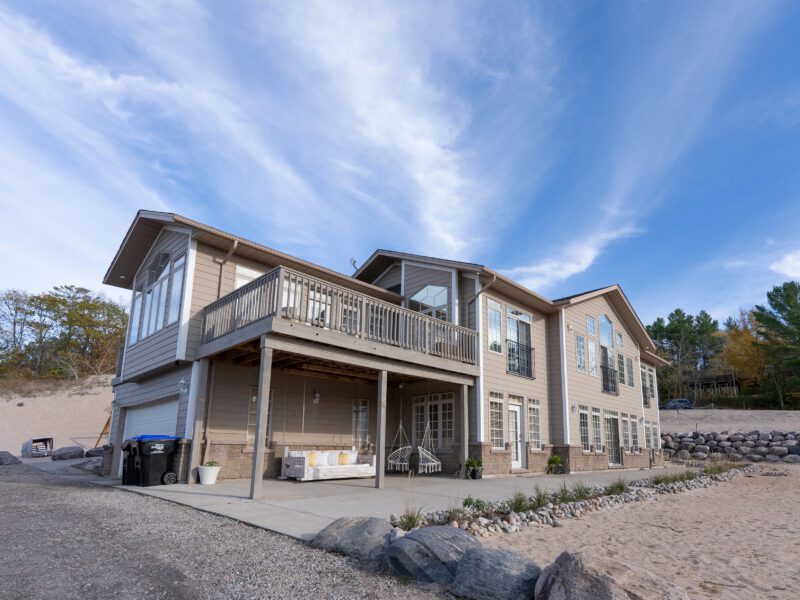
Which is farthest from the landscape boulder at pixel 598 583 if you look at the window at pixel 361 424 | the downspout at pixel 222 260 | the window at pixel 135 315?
the window at pixel 135 315

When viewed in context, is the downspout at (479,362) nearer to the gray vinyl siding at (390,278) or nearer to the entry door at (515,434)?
the entry door at (515,434)

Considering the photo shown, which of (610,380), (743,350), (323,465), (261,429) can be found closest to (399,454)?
(323,465)

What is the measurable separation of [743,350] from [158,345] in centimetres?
4622

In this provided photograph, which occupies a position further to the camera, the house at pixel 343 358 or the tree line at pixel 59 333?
the tree line at pixel 59 333

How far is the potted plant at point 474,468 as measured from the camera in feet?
41.0

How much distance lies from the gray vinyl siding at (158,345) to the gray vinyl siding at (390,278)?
6.35 m

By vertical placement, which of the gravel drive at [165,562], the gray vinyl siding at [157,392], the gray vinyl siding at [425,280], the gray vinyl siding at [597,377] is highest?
the gray vinyl siding at [425,280]

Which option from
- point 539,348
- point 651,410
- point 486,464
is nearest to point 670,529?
point 486,464

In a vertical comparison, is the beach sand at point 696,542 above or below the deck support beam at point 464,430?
below

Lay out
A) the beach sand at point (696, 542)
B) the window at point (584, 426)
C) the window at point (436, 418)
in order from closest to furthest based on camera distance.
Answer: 1. the beach sand at point (696, 542)
2. the window at point (436, 418)
3. the window at point (584, 426)

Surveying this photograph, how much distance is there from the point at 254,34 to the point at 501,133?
7113 millimetres

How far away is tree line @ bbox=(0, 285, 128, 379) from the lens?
35.2 m

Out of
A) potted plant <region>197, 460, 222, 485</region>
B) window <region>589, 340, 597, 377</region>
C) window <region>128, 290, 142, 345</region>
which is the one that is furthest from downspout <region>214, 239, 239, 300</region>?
window <region>589, 340, 597, 377</region>

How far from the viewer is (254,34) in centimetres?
1136
